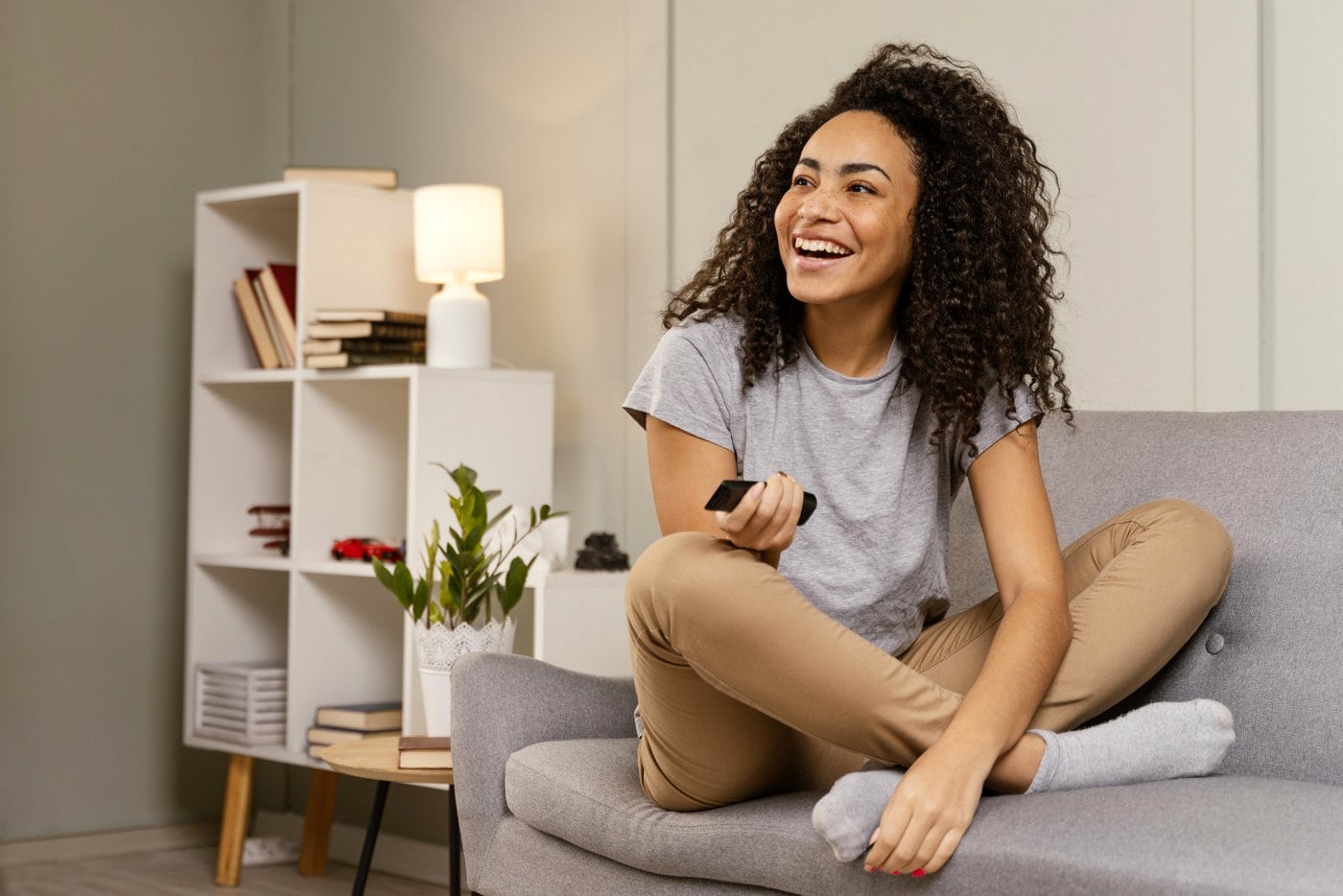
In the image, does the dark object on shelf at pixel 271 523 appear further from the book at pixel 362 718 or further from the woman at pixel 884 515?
the woman at pixel 884 515

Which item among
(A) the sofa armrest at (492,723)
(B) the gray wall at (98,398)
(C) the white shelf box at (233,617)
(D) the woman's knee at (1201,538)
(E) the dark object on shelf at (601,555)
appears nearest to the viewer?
(D) the woman's knee at (1201,538)

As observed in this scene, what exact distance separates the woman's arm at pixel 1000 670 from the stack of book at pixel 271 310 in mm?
1866

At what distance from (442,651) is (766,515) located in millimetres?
1190

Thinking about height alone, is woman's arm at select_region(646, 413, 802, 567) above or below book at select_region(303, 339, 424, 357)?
below

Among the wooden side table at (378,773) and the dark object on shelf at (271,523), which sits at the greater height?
the dark object on shelf at (271,523)

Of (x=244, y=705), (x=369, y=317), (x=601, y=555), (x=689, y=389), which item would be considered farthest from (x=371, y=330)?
(x=689, y=389)

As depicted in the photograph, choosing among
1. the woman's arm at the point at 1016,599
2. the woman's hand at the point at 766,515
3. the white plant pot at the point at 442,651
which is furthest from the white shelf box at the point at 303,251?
the woman's hand at the point at 766,515

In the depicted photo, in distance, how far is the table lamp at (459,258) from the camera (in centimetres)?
293

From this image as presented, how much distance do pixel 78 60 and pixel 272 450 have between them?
104 cm

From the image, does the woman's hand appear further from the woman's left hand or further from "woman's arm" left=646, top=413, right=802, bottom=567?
the woman's left hand

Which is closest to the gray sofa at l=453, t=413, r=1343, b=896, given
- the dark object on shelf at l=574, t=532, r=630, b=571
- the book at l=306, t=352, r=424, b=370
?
the dark object on shelf at l=574, t=532, r=630, b=571

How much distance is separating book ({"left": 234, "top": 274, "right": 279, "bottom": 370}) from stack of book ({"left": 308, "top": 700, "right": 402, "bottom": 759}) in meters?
0.77

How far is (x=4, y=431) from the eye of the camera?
3.45 m

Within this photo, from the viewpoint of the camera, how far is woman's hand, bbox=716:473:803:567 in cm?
145
